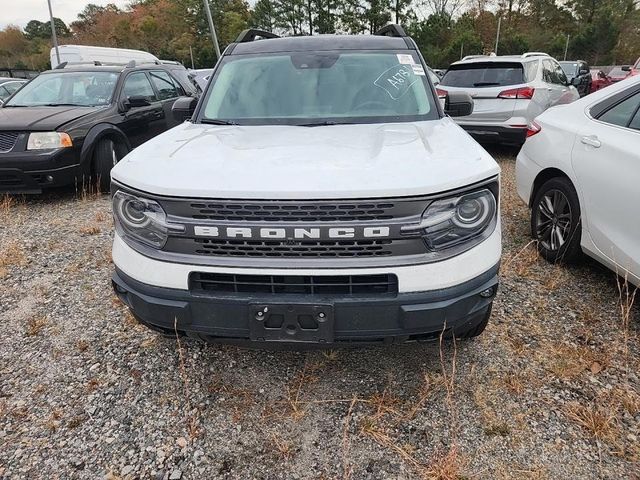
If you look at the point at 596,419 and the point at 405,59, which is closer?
the point at 596,419

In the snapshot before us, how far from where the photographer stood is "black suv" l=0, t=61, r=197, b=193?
5262 mm

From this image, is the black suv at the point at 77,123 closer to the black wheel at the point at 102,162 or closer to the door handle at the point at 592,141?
the black wheel at the point at 102,162

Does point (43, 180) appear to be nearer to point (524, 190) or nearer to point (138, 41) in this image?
point (524, 190)

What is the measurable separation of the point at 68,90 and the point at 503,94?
6.32 metres

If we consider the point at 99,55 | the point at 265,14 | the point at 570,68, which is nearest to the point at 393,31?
the point at 99,55

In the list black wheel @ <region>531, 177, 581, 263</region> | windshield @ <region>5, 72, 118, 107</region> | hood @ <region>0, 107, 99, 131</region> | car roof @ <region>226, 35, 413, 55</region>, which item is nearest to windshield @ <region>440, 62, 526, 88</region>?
black wheel @ <region>531, 177, 581, 263</region>

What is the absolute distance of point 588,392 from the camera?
2.38 metres

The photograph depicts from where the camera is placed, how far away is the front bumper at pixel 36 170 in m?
5.20

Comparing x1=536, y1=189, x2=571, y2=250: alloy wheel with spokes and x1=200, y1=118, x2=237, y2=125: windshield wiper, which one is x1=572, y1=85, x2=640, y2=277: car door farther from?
x1=200, y1=118, x2=237, y2=125: windshield wiper

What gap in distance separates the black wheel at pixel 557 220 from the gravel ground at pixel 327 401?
14.4 inches

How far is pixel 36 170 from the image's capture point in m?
5.25

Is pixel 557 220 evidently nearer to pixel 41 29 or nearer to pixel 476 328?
pixel 476 328

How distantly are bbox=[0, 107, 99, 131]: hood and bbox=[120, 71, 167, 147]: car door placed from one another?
435 millimetres

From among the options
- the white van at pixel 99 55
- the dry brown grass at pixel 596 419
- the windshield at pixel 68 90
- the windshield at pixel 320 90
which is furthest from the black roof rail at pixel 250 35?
the white van at pixel 99 55
